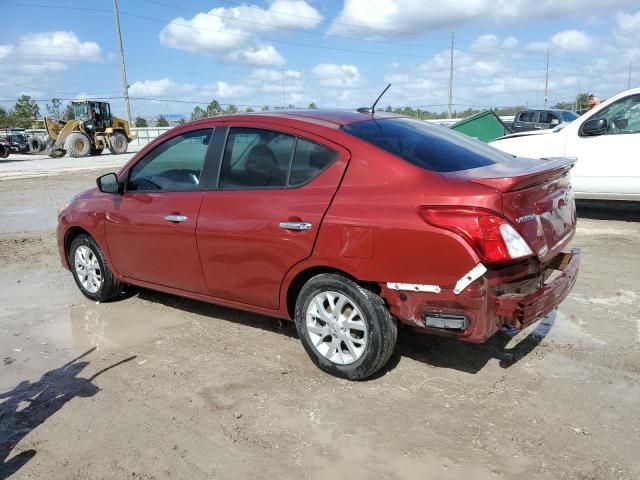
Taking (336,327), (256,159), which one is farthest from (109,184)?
(336,327)

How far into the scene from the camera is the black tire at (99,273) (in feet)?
17.0

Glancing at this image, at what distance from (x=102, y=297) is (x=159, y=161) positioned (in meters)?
1.52

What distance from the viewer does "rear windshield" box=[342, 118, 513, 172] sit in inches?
138

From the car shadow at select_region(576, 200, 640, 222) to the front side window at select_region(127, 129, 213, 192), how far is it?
657 cm

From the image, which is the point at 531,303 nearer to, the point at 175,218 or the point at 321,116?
the point at 321,116

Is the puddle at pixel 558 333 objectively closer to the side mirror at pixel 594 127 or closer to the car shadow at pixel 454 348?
the car shadow at pixel 454 348

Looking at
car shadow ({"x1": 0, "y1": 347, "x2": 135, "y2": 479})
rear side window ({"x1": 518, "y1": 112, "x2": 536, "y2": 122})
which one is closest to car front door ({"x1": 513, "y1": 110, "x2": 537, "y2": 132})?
rear side window ({"x1": 518, "y1": 112, "x2": 536, "y2": 122})

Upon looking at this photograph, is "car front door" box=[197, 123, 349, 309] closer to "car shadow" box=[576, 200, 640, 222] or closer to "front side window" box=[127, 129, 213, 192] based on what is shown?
"front side window" box=[127, 129, 213, 192]

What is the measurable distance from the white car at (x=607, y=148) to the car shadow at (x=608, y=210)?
2.58 ft

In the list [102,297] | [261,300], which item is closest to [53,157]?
[102,297]

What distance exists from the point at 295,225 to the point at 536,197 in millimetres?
1449

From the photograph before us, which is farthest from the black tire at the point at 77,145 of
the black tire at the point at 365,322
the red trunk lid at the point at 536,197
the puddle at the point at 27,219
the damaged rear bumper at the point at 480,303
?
the damaged rear bumper at the point at 480,303

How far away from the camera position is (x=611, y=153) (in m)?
7.73

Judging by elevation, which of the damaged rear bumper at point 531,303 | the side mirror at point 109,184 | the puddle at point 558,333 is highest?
the side mirror at point 109,184
